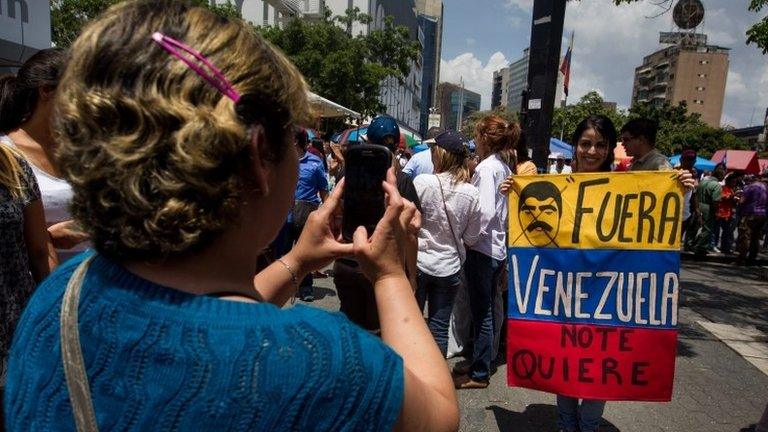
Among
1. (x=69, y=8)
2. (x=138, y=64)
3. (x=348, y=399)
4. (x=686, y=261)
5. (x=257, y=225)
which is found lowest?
(x=686, y=261)

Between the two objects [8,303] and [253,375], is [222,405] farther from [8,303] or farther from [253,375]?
[8,303]

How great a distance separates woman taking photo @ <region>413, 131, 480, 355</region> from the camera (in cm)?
357

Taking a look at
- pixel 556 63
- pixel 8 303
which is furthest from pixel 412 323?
pixel 556 63

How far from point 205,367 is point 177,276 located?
15 cm

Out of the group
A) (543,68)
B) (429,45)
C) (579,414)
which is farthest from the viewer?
(429,45)

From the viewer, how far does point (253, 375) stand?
708 mm

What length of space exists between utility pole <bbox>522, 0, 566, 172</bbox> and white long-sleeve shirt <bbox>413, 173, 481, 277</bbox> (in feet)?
10.5

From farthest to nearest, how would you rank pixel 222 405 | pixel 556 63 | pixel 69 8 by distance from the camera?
pixel 69 8 < pixel 556 63 < pixel 222 405

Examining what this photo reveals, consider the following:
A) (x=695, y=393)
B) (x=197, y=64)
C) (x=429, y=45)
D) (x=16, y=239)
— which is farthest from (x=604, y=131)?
(x=429, y=45)

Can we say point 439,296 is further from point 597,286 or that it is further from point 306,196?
point 306,196

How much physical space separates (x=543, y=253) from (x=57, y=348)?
101 inches

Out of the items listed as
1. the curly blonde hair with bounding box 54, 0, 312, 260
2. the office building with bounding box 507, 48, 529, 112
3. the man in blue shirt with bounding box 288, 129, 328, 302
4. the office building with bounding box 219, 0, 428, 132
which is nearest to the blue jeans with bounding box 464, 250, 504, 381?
the man in blue shirt with bounding box 288, 129, 328, 302

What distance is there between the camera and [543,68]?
6609mm

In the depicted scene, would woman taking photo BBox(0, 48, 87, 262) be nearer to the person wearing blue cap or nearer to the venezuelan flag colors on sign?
the person wearing blue cap
